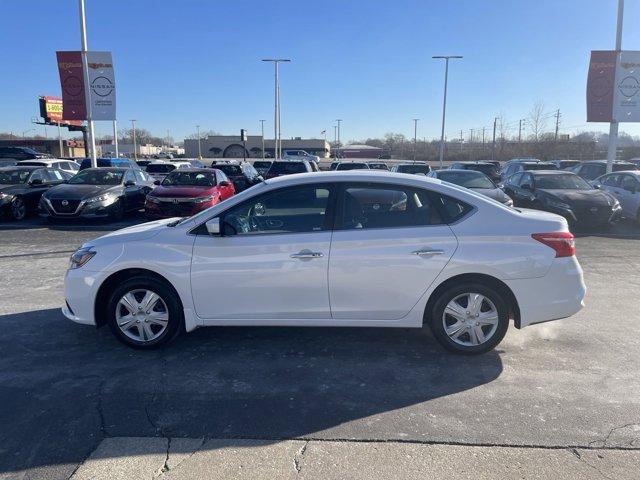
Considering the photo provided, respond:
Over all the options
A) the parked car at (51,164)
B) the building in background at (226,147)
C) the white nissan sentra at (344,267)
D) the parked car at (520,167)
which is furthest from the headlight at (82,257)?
the building in background at (226,147)

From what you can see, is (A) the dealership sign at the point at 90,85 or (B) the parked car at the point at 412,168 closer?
(A) the dealership sign at the point at 90,85

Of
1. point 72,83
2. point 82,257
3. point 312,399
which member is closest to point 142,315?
point 82,257

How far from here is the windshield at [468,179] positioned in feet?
43.1

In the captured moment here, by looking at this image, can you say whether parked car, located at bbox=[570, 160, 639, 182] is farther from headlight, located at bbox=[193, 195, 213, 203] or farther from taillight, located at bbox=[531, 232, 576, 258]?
taillight, located at bbox=[531, 232, 576, 258]

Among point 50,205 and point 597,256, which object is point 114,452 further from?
point 50,205

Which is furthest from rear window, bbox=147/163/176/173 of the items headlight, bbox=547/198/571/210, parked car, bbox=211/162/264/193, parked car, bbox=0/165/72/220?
headlight, bbox=547/198/571/210

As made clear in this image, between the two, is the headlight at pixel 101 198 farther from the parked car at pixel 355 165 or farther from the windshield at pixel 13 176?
the parked car at pixel 355 165

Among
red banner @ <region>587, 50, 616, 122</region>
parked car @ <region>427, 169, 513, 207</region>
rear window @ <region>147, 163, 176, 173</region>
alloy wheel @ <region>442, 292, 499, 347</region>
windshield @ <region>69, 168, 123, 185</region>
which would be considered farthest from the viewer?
rear window @ <region>147, 163, 176, 173</region>

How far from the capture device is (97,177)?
14.0 metres

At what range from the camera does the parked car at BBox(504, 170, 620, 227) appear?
1218 centimetres

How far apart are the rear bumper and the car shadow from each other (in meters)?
0.57

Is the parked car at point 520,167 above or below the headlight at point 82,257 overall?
above

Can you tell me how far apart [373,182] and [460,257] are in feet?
3.42

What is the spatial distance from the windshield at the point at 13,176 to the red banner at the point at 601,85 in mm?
18332
